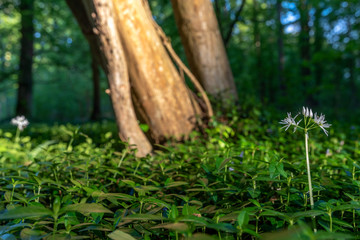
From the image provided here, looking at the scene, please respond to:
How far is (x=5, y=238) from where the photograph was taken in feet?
3.38

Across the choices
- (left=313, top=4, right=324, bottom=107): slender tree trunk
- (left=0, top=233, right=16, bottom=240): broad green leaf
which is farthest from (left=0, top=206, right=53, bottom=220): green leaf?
(left=313, top=4, right=324, bottom=107): slender tree trunk

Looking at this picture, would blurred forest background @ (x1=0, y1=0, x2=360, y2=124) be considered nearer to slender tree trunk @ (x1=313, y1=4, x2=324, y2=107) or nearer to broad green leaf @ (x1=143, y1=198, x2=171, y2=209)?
slender tree trunk @ (x1=313, y1=4, x2=324, y2=107)

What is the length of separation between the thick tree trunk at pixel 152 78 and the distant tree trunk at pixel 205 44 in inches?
26.0

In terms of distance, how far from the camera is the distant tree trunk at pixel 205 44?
380 cm

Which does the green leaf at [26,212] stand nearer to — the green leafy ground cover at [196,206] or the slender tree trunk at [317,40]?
the green leafy ground cover at [196,206]

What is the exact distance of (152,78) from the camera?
308cm

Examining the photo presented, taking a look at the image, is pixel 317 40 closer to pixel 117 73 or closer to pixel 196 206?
pixel 117 73

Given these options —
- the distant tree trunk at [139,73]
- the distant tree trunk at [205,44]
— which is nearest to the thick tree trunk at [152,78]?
the distant tree trunk at [139,73]

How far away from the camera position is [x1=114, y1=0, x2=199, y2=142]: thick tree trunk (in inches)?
116

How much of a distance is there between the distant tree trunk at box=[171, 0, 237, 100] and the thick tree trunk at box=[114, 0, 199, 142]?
0.66 metres

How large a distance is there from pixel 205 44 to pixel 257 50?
1386cm

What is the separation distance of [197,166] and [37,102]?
43631 millimetres

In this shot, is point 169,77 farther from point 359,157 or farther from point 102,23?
point 359,157

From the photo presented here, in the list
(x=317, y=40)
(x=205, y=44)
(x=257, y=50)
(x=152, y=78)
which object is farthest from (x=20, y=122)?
(x=257, y=50)
